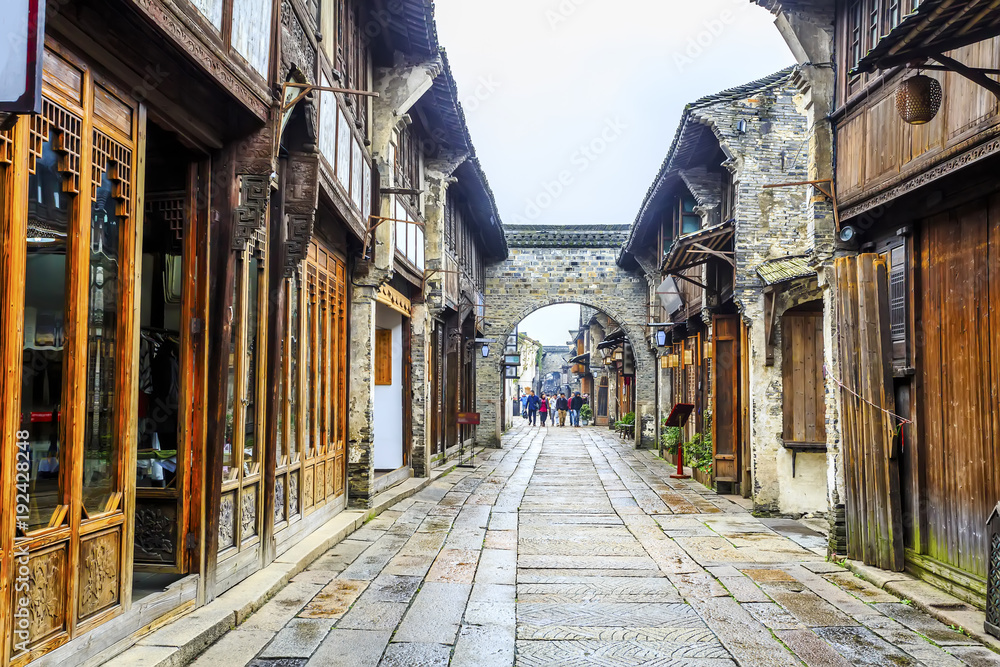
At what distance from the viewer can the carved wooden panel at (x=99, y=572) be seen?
13.3 feet

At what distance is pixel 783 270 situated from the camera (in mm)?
10844

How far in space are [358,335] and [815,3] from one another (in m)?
6.28

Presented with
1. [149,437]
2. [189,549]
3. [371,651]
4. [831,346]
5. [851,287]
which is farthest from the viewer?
[831,346]

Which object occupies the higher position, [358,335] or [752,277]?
[752,277]

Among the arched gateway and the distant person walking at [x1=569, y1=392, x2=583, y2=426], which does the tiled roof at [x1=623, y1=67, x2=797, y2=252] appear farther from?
the distant person walking at [x1=569, y1=392, x2=583, y2=426]

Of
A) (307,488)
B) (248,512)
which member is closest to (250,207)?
(248,512)

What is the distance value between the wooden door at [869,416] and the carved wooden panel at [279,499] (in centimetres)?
501

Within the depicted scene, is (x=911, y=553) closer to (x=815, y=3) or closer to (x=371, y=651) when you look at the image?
(x=371, y=651)

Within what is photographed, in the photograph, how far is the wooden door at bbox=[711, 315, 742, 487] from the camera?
515 inches

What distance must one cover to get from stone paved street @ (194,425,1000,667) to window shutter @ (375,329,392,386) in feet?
10.8

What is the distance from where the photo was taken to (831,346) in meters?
8.25

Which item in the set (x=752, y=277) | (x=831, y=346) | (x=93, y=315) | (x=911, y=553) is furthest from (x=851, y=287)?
(x=93, y=315)

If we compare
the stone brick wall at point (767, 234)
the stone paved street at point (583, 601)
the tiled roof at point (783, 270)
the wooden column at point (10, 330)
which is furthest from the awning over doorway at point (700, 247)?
the wooden column at point (10, 330)

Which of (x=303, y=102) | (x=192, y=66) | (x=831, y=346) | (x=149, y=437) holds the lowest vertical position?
(x=149, y=437)
